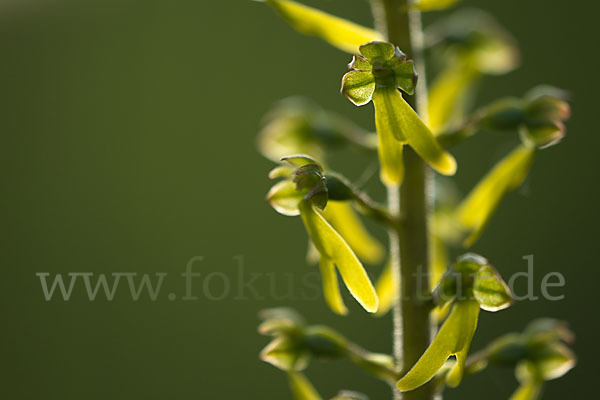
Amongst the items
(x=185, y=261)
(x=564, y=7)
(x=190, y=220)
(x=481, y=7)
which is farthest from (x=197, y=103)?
(x=564, y=7)

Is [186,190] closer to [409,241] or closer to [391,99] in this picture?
[409,241]

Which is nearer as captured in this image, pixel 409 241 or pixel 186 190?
pixel 409 241

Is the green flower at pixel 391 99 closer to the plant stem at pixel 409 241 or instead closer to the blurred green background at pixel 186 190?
the plant stem at pixel 409 241

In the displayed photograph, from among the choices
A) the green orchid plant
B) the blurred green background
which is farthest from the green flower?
the blurred green background

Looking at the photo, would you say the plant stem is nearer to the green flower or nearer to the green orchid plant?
the green orchid plant

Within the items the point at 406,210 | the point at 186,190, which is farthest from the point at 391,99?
the point at 186,190

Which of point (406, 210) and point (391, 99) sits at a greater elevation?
point (391, 99)

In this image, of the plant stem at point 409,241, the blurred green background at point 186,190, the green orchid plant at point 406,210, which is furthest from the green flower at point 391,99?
the blurred green background at point 186,190
